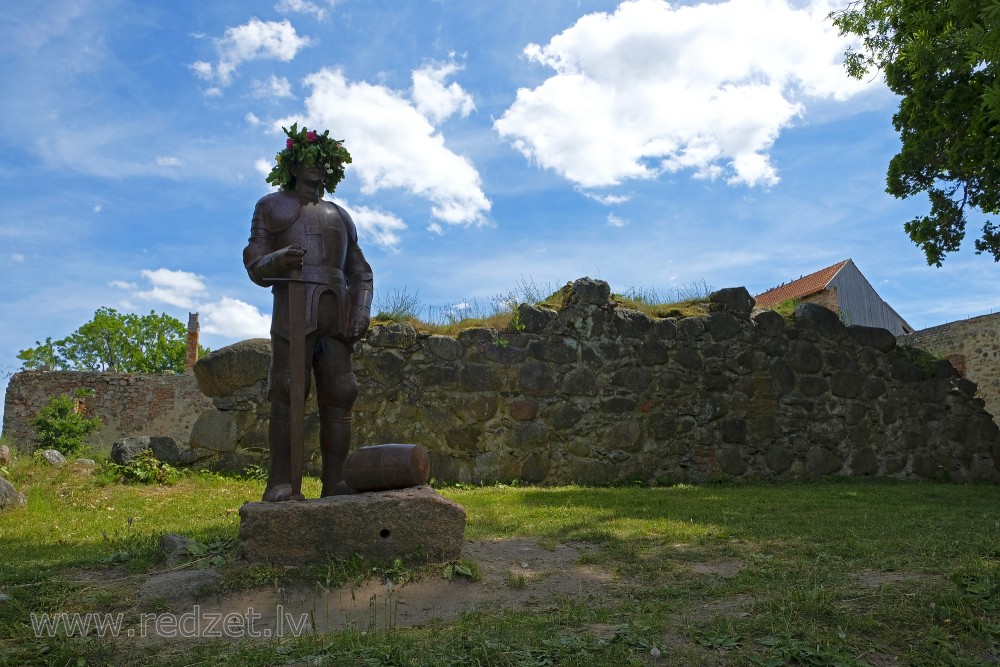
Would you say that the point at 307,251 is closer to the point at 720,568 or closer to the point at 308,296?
the point at 308,296

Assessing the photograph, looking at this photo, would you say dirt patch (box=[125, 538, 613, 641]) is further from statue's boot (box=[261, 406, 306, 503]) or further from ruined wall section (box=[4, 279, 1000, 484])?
ruined wall section (box=[4, 279, 1000, 484])

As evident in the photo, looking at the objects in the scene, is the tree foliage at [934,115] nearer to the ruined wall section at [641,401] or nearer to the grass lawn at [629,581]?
the ruined wall section at [641,401]

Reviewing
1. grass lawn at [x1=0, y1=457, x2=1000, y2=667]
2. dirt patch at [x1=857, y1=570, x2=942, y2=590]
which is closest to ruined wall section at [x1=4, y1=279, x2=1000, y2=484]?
grass lawn at [x1=0, y1=457, x2=1000, y2=667]

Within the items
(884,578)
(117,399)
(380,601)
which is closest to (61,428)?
(380,601)

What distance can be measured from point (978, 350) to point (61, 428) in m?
16.6

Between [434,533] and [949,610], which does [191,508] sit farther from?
[949,610]

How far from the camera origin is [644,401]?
8.92m

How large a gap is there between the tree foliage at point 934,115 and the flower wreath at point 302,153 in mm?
6184

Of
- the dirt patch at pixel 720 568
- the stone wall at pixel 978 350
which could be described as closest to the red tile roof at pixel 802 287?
the stone wall at pixel 978 350

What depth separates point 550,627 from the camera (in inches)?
122

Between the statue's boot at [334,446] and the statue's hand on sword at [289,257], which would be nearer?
the statue's hand on sword at [289,257]

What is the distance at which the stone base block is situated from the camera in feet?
13.0

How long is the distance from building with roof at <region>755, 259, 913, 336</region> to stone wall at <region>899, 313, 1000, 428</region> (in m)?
6.48

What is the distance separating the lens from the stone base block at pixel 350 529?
3969 mm
